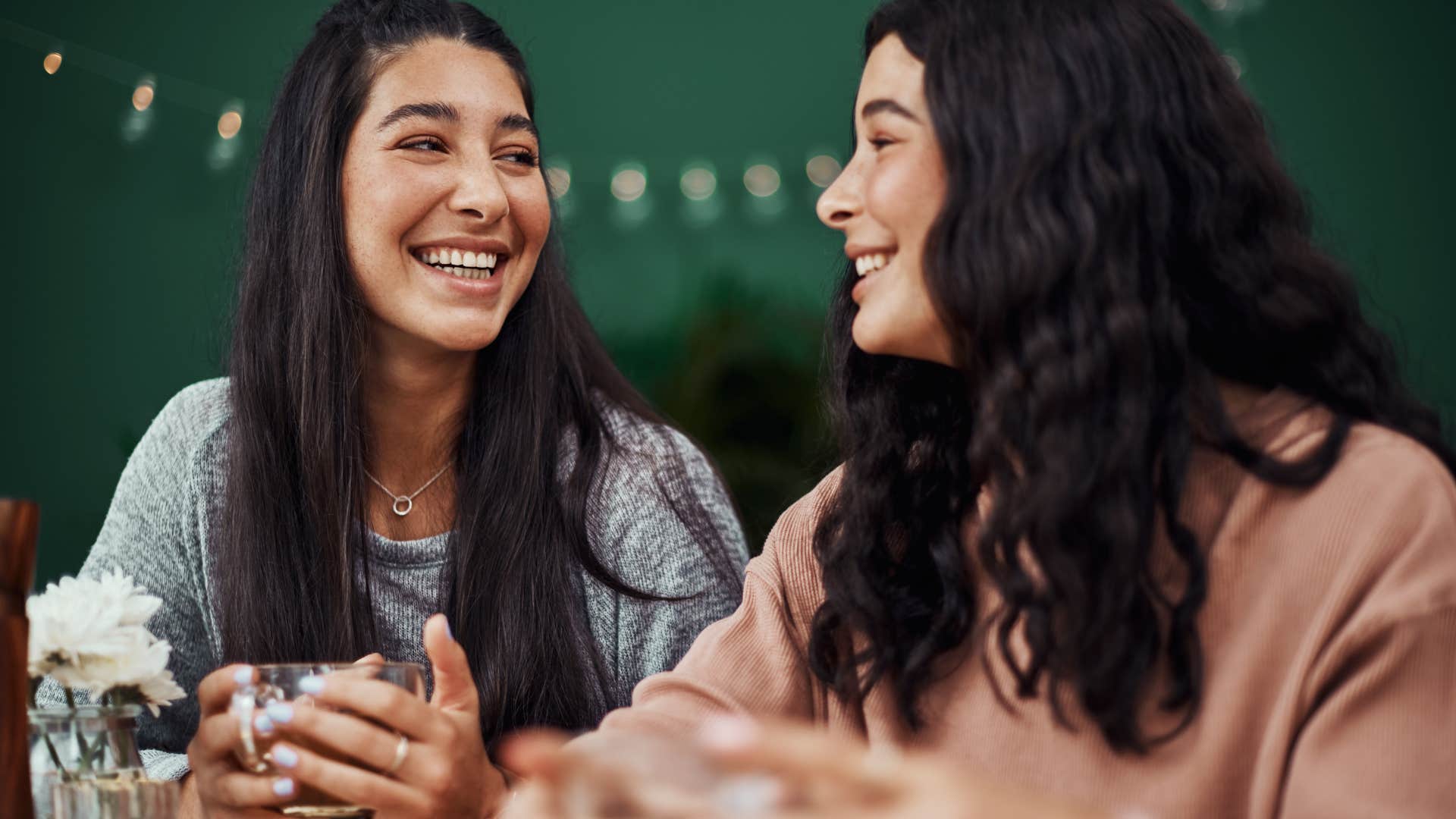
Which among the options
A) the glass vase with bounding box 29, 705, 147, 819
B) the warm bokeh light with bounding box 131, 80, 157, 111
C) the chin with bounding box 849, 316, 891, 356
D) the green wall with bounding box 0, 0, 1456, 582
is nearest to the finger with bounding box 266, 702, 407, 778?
the glass vase with bounding box 29, 705, 147, 819

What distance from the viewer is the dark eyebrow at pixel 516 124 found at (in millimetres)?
2090

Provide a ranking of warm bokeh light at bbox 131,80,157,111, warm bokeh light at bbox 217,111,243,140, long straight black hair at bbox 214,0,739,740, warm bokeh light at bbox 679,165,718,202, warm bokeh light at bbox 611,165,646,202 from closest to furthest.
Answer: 1. long straight black hair at bbox 214,0,739,740
2. warm bokeh light at bbox 131,80,157,111
3. warm bokeh light at bbox 217,111,243,140
4. warm bokeh light at bbox 611,165,646,202
5. warm bokeh light at bbox 679,165,718,202

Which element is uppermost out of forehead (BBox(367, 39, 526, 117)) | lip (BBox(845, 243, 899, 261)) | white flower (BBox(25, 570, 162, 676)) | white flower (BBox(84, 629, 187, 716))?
forehead (BBox(367, 39, 526, 117))

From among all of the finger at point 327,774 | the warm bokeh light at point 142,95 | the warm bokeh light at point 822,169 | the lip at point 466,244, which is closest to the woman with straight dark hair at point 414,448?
the lip at point 466,244

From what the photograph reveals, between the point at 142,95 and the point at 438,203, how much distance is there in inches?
77.7

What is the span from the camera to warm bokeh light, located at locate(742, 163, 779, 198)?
16.4 ft

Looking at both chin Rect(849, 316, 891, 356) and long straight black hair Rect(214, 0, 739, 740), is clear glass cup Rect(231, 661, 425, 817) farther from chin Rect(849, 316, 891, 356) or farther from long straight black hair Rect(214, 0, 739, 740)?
long straight black hair Rect(214, 0, 739, 740)

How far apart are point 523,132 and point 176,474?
27.1 inches

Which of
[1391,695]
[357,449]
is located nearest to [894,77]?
[1391,695]

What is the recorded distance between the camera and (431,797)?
1.36 meters

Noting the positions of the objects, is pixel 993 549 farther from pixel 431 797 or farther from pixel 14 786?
pixel 14 786

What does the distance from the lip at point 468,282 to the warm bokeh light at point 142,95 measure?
194 centimetres

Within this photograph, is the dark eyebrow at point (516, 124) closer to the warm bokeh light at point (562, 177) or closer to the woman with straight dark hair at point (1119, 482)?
the woman with straight dark hair at point (1119, 482)

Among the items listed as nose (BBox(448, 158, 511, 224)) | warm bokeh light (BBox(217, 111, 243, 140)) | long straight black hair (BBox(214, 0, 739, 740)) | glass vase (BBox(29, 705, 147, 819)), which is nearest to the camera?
glass vase (BBox(29, 705, 147, 819))
